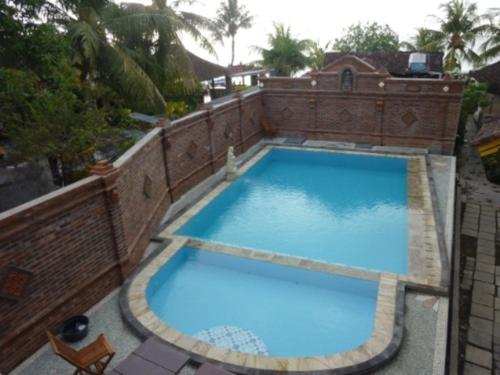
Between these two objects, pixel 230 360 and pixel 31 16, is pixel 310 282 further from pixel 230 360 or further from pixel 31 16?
pixel 31 16

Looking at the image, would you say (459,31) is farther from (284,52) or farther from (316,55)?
(284,52)

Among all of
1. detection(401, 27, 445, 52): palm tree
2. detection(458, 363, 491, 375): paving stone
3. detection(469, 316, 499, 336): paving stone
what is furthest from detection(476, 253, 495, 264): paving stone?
detection(401, 27, 445, 52): palm tree

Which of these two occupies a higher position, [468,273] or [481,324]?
[468,273]

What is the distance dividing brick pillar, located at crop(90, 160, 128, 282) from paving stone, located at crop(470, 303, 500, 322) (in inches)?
300

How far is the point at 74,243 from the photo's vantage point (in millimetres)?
6641

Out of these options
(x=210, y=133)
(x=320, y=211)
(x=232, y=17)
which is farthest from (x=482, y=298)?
(x=232, y=17)

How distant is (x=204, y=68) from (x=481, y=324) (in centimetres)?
1942

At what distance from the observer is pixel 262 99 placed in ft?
65.0

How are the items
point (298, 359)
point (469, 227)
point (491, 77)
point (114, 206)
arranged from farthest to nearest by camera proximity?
1. point (491, 77)
2. point (469, 227)
3. point (114, 206)
4. point (298, 359)

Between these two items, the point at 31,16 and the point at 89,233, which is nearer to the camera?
the point at 89,233

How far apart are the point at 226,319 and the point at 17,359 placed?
3602mm

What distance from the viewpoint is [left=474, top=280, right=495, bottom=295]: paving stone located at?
339 inches

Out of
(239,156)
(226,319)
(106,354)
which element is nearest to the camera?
(106,354)

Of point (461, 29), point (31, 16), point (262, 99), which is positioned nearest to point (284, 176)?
point (262, 99)
